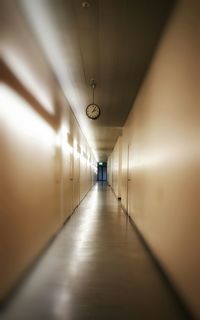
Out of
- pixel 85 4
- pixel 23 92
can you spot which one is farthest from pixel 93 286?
pixel 85 4

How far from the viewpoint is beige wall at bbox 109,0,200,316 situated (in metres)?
2.30

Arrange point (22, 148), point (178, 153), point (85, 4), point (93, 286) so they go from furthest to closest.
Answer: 1. point (22, 148)
2. point (93, 286)
3. point (85, 4)
4. point (178, 153)

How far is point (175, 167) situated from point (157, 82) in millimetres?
1708

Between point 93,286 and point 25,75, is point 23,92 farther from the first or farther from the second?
point 93,286

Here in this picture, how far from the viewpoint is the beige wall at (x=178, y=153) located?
230 cm

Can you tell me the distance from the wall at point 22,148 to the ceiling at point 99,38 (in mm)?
276

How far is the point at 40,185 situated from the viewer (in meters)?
4.04

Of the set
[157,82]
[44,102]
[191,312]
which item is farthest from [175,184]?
[44,102]

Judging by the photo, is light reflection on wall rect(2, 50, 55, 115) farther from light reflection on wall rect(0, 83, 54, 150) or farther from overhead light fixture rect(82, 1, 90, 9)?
overhead light fixture rect(82, 1, 90, 9)

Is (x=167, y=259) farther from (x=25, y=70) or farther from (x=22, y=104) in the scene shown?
(x=25, y=70)

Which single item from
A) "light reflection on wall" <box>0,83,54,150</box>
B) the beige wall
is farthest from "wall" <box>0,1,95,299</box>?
the beige wall

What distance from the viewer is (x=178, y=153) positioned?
280 centimetres

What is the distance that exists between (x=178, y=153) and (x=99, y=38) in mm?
2143

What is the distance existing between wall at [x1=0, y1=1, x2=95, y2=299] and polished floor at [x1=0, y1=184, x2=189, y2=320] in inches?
9.7
